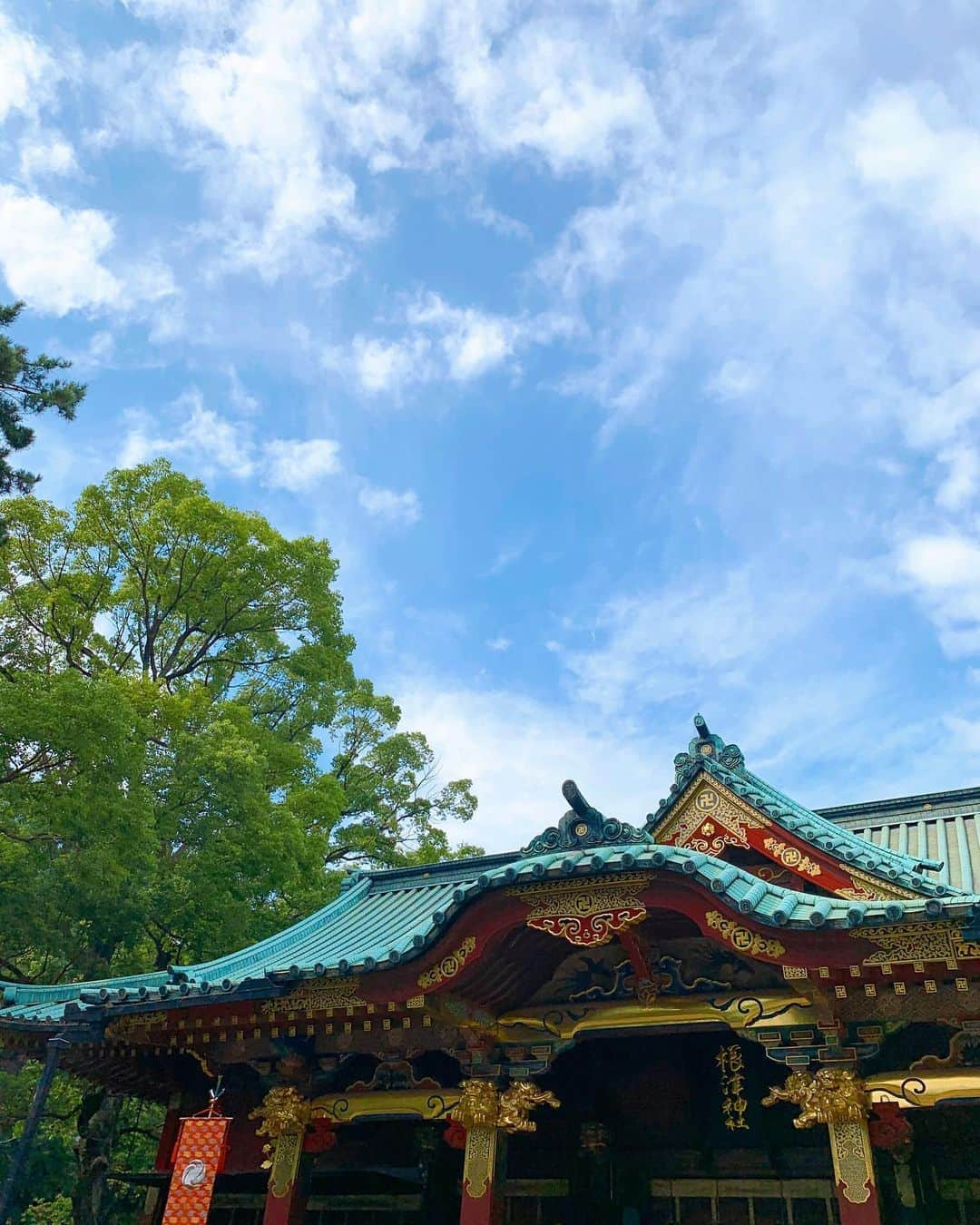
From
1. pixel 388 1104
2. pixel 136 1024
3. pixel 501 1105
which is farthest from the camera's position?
pixel 136 1024

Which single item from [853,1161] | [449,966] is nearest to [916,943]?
[853,1161]

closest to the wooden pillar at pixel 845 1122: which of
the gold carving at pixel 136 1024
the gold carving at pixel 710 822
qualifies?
the gold carving at pixel 710 822

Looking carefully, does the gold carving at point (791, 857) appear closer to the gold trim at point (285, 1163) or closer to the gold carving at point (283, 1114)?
the gold carving at point (283, 1114)

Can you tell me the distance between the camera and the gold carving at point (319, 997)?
28.3 feet

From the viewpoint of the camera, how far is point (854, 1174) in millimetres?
7215

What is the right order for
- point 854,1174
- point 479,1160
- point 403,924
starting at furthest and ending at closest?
1. point 403,924
2. point 479,1160
3. point 854,1174

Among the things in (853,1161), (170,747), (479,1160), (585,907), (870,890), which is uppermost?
(170,747)

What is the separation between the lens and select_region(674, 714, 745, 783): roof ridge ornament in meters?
10.9

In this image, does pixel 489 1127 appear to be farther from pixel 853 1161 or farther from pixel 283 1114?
pixel 853 1161

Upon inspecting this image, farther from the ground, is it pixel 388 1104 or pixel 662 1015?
pixel 662 1015

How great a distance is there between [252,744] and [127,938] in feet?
15.0

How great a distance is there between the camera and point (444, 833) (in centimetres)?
2852

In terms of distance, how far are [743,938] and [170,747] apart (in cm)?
1529

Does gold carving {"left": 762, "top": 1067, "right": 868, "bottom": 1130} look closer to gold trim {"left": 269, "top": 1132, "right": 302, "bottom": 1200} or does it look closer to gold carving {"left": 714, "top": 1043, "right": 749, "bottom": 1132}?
gold carving {"left": 714, "top": 1043, "right": 749, "bottom": 1132}
